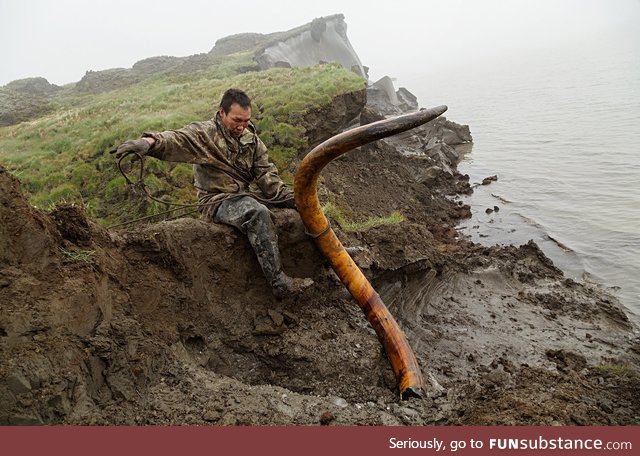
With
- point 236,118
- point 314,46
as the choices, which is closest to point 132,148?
point 236,118

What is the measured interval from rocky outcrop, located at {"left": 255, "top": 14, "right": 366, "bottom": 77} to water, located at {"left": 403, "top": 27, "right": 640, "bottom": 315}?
18.4 metres

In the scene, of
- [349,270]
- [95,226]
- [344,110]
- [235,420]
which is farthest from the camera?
[344,110]

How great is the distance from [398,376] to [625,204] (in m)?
10.0

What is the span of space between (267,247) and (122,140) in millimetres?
7929

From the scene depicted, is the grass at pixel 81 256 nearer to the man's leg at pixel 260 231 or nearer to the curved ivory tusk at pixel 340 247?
the man's leg at pixel 260 231

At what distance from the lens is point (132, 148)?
11.1 ft

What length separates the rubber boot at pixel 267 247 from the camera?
4.07m

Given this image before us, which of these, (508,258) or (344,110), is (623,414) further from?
(344,110)

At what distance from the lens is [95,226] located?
357 centimetres

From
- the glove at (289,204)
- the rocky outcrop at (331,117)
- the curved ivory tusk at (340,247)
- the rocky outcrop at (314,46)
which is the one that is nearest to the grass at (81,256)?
the curved ivory tusk at (340,247)

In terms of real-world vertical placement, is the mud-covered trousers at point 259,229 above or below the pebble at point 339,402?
above

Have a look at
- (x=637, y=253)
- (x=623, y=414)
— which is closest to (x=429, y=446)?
(x=623, y=414)

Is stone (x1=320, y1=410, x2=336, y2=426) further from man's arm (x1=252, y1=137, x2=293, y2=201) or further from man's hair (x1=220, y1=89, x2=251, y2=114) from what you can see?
man's hair (x1=220, y1=89, x2=251, y2=114)

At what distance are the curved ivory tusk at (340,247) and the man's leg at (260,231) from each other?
0.42 metres
